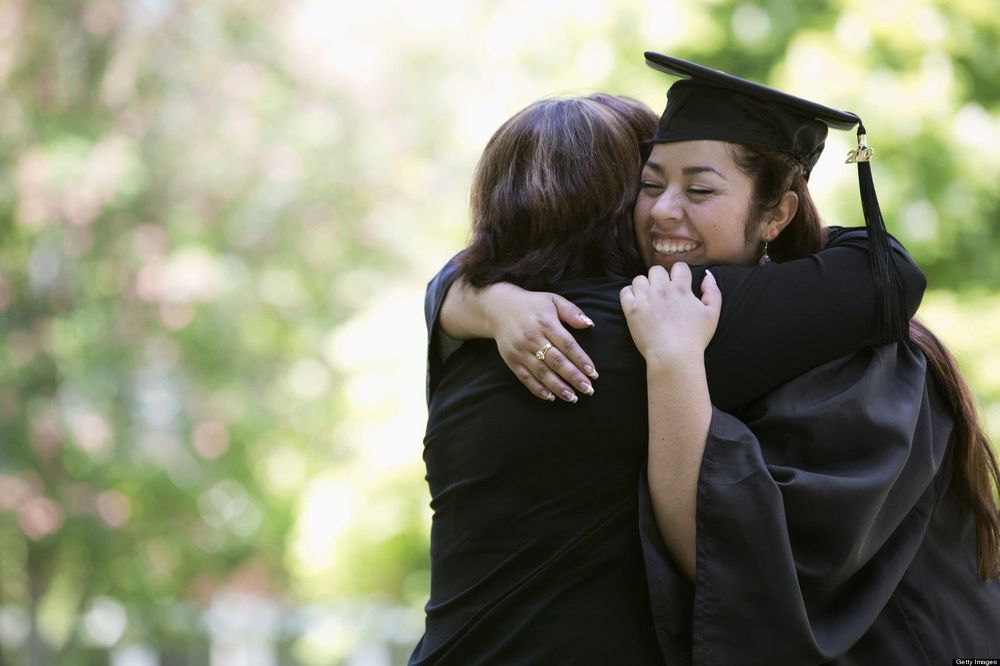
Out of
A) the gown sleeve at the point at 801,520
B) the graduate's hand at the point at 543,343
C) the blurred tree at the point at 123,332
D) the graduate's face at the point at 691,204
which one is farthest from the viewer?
the blurred tree at the point at 123,332

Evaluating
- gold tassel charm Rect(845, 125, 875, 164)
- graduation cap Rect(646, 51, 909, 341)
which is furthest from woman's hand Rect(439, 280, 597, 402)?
gold tassel charm Rect(845, 125, 875, 164)

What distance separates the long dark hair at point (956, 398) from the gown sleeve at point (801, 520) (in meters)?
0.14

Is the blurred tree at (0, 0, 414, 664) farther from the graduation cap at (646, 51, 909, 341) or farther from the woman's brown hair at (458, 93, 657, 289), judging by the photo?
the graduation cap at (646, 51, 909, 341)

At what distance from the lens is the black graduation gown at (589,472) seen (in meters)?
1.87

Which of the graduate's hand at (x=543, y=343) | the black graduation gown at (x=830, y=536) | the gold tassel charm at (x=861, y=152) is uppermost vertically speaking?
the gold tassel charm at (x=861, y=152)

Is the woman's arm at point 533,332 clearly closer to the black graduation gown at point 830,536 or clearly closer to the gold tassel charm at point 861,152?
the black graduation gown at point 830,536

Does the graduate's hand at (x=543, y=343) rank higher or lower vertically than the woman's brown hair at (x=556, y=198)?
lower

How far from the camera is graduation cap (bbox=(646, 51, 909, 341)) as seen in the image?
205 cm

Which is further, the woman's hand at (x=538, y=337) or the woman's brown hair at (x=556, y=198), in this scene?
the woman's brown hair at (x=556, y=198)

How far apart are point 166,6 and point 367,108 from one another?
92.2 inches

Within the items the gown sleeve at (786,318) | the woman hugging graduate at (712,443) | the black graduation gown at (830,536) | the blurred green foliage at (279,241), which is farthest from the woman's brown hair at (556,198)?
the blurred green foliage at (279,241)

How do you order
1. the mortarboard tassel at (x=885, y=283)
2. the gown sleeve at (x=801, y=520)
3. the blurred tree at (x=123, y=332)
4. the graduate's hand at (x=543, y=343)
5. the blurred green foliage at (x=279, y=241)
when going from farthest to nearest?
the blurred tree at (x=123, y=332) → the blurred green foliage at (x=279, y=241) → the mortarboard tassel at (x=885, y=283) → the graduate's hand at (x=543, y=343) → the gown sleeve at (x=801, y=520)

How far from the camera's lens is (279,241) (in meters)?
9.58

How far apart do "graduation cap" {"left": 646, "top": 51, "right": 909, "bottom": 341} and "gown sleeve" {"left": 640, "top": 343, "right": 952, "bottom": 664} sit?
0.30 meters
